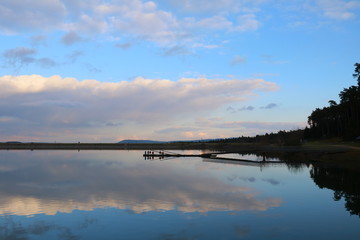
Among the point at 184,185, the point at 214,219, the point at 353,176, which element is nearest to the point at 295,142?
the point at 353,176

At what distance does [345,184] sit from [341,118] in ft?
302

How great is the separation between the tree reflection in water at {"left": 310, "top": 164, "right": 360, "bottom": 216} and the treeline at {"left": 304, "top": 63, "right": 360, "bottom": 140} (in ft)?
174

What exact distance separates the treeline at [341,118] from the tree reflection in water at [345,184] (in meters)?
53.0

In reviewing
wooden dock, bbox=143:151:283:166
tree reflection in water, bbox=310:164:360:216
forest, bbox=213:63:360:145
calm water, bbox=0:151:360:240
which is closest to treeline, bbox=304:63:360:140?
forest, bbox=213:63:360:145

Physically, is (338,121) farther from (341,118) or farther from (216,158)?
(216,158)

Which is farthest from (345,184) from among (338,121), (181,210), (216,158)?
(338,121)

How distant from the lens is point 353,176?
34.3m

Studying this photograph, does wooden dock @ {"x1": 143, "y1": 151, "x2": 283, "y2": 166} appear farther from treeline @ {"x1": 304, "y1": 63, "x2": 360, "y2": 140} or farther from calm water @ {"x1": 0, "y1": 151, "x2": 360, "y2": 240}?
treeline @ {"x1": 304, "y1": 63, "x2": 360, "y2": 140}

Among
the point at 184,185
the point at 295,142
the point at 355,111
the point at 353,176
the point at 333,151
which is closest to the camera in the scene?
the point at 184,185

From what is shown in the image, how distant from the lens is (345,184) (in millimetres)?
30031

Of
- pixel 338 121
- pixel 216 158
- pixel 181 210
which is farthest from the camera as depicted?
pixel 338 121

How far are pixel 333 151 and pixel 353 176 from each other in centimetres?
2701

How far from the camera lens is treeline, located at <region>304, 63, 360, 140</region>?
8588cm

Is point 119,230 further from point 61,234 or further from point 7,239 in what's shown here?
point 7,239
